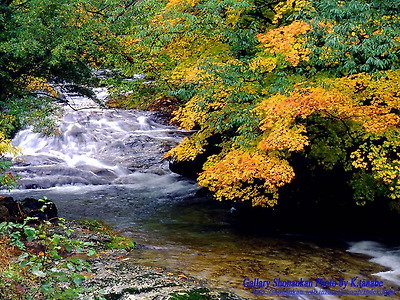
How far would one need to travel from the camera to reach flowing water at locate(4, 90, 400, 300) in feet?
22.5

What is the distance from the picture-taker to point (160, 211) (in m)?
11.8

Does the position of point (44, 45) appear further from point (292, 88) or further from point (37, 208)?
point (292, 88)

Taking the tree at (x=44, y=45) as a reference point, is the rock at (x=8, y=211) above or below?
below

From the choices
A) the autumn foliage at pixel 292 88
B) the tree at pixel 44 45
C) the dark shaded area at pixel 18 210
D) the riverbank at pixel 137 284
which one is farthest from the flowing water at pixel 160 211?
the tree at pixel 44 45

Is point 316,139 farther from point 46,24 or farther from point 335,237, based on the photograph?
point 46,24

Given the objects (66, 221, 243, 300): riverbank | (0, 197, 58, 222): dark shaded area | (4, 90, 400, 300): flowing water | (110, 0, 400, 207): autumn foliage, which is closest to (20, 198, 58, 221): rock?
(0, 197, 58, 222): dark shaded area

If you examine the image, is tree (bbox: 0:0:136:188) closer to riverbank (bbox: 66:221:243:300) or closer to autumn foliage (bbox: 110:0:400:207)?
autumn foliage (bbox: 110:0:400:207)

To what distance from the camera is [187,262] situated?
272 inches

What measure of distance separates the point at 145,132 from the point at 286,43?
12964 millimetres

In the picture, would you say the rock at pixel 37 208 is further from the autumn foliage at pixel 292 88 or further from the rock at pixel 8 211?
the autumn foliage at pixel 292 88

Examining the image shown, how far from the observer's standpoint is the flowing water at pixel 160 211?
6.85 meters

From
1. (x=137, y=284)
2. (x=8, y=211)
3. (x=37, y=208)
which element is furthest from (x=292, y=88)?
(x=37, y=208)

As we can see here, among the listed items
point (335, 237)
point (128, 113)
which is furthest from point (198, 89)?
point (128, 113)

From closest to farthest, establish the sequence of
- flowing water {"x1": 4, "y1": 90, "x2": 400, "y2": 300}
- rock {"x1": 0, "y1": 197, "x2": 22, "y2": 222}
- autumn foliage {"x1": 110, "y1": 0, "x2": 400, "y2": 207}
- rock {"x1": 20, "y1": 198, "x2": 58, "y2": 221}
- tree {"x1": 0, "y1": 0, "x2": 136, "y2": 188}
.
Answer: flowing water {"x1": 4, "y1": 90, "x2": 400, "y2": 300}
autumn foliage {"x1": 110, "y1": 0, "x2": 400, "y2": 207}
rock {"x1": 0, "y1": 197, "x2": 22, "y2": 222}
tree {"x1": 0, "y1": 0, "x2": 136, "y2": 188}
rock {"x1": 20, "y1": 198, "x2": 58, "y2": 221}
